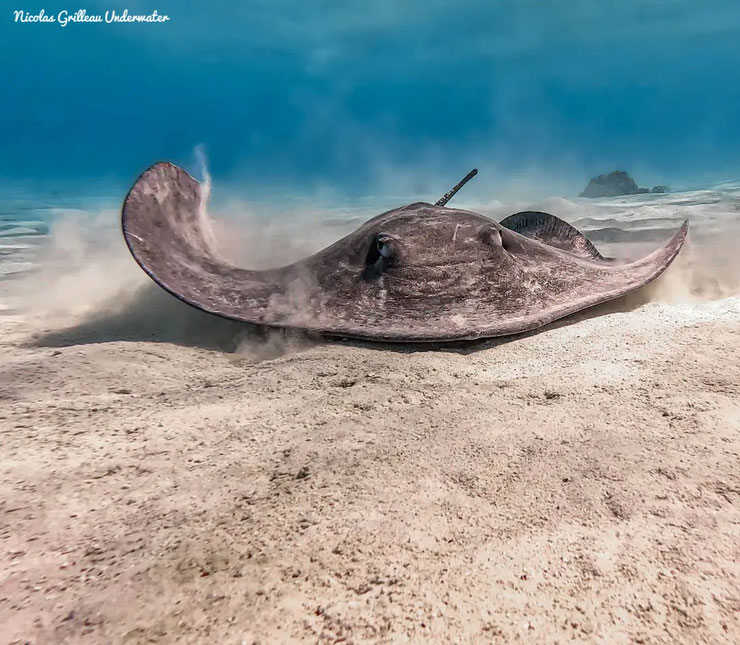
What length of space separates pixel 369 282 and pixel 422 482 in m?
1.82

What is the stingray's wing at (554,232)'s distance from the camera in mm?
5789

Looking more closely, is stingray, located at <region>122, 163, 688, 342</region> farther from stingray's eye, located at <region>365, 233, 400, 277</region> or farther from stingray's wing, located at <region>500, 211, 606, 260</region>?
stingray's wing, located at <region>500, 211, 606, 260</region>

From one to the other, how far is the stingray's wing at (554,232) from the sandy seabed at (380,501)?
3.52 meters

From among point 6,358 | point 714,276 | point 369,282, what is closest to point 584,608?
point 369,282

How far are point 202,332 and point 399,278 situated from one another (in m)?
1.73

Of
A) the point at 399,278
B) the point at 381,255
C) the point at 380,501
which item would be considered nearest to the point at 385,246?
the point at 381,255

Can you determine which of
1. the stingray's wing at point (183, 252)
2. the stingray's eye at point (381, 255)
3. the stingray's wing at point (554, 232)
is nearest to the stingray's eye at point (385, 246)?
the stingray's eye at point (381, 255)

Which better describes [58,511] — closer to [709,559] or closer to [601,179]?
[709,559]

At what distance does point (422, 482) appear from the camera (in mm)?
1530

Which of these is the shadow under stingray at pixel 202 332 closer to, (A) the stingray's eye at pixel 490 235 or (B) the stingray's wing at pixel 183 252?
(B) the stingray's wing at pixel 183 252

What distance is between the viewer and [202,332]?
3.55 metres

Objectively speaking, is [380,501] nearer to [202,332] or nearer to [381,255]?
[381,255]

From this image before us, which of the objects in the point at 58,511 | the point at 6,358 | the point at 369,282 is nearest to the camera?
the point at 58,511

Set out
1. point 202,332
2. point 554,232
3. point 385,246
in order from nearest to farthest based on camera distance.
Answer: point 385,246
point 202,332
point 554,232
